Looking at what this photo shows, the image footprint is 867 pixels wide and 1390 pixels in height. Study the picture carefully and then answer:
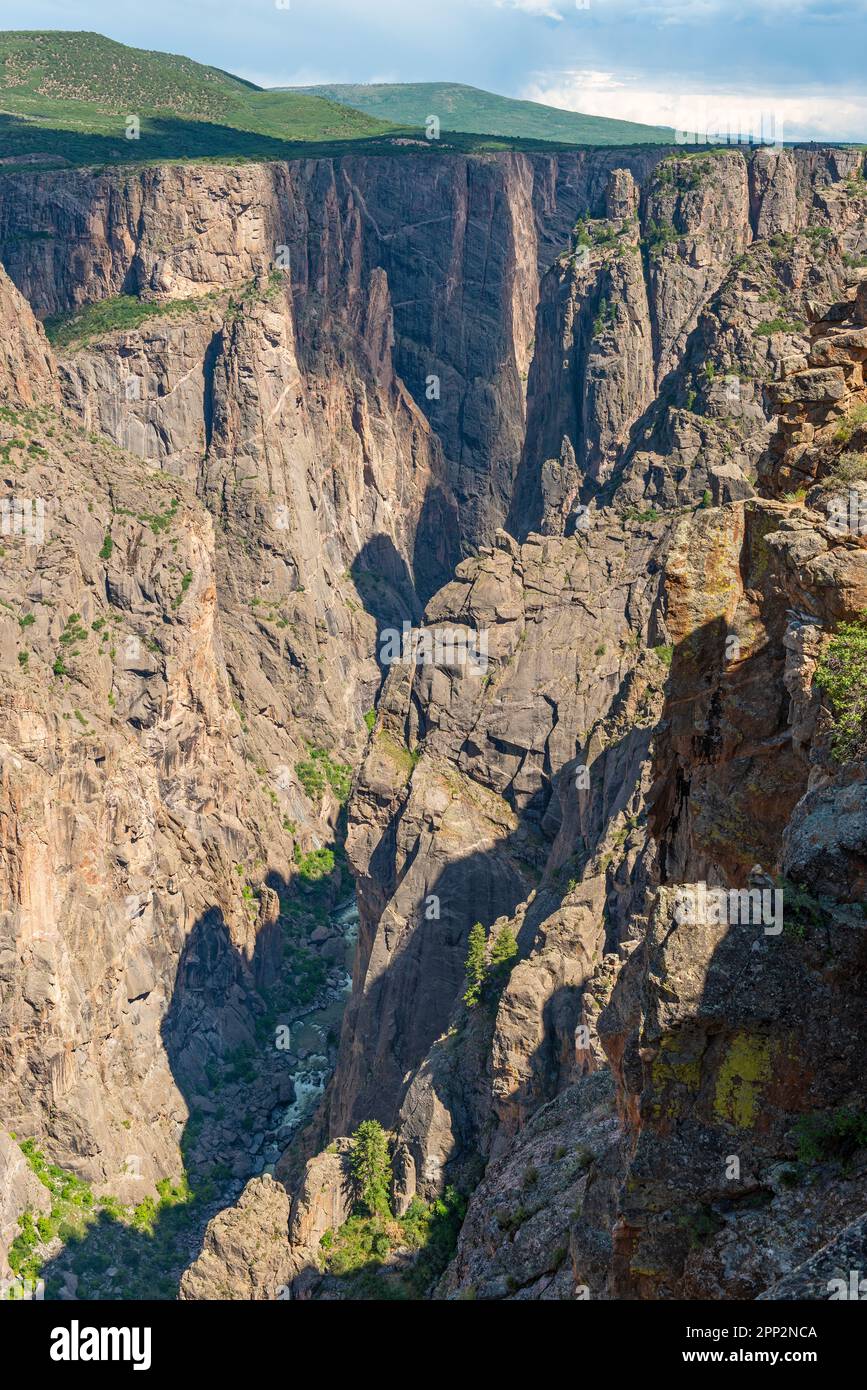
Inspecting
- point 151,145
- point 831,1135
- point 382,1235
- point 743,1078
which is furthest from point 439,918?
point 151,145

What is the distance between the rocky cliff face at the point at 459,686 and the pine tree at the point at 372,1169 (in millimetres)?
695

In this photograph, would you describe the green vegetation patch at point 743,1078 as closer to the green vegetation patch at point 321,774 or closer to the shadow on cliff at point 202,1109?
the shadow on cliff at point 202,1109

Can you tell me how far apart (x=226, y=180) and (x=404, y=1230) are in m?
136

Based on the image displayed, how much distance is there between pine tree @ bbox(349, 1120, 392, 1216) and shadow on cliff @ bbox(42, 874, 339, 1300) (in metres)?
25.9

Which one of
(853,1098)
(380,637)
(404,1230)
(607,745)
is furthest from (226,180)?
(853,1098)

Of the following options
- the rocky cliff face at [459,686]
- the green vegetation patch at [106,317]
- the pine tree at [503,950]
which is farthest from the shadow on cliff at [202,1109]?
the green vegetation patch at [106,317]

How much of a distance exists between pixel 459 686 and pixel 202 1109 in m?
36.9

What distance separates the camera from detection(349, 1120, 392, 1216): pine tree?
169 ft

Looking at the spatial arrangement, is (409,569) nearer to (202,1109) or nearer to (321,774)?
(321,774)

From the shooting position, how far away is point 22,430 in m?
115

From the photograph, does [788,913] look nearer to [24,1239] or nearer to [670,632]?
[670,632]

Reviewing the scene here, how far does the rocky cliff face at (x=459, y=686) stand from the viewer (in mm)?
20547

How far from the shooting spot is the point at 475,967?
6031 cm

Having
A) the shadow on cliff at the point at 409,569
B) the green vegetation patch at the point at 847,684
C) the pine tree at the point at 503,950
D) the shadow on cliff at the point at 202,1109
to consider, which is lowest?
the shadow on cliff at the point at 202,1109
